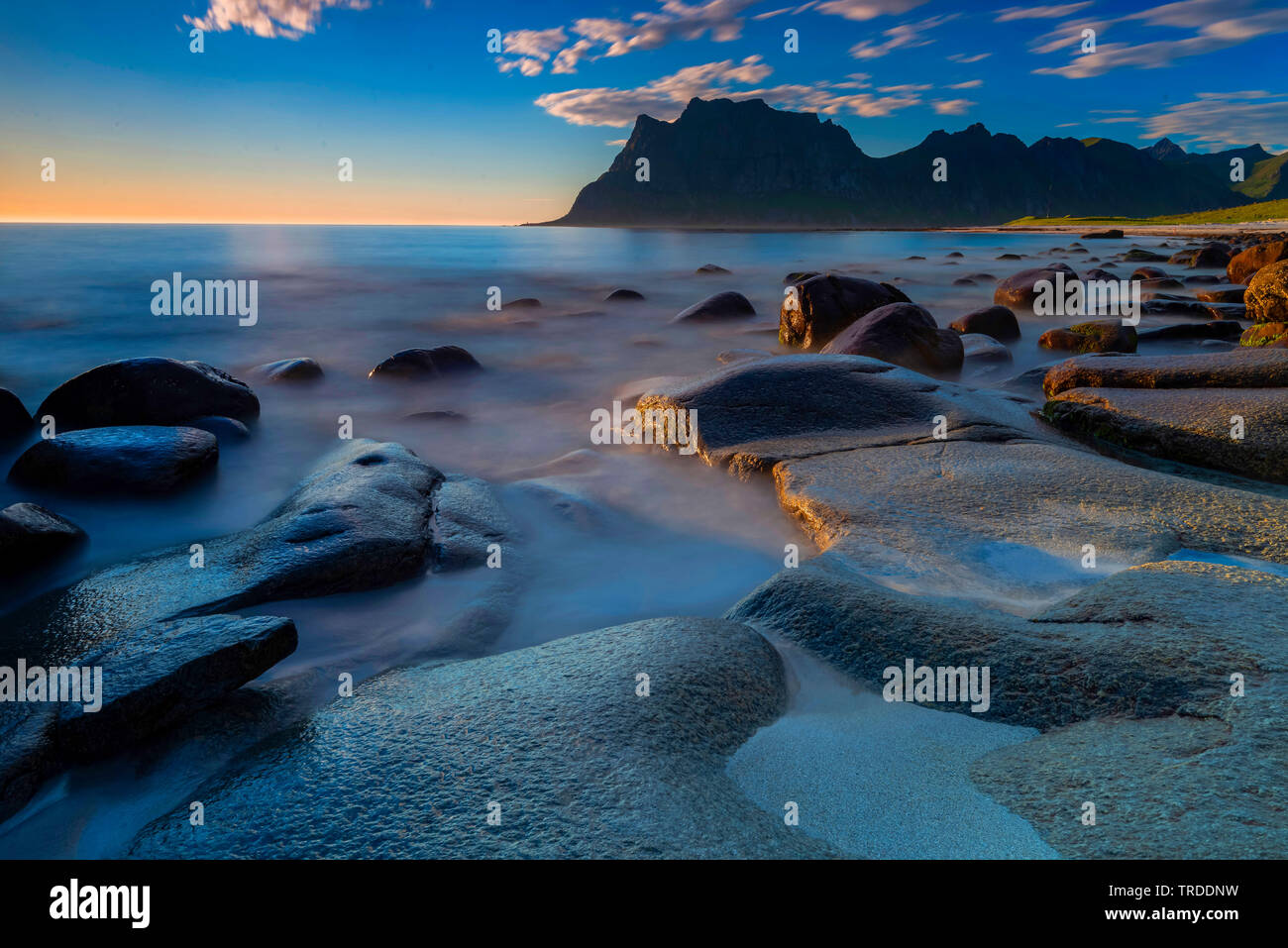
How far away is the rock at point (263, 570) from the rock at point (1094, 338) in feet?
32.0

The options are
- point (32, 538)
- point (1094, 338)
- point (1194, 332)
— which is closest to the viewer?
point (32, 538)

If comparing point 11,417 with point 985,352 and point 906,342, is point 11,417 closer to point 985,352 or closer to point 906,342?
point 906,342

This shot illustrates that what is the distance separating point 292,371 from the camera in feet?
30.8

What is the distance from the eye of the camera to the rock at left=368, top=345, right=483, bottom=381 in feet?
31.0

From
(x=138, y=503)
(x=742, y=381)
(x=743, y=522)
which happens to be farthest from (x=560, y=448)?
(x=138, y=503)

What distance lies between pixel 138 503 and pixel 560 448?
128 inches

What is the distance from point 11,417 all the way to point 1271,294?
532 inches

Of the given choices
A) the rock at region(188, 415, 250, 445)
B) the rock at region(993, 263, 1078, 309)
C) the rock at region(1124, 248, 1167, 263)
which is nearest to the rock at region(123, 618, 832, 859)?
the rock at region(188, 415, 250, 445)

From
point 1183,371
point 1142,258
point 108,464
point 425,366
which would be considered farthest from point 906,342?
point 1142,258

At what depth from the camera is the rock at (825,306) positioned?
1073 centimetres

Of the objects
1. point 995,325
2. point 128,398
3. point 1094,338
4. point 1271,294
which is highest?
point 995,325

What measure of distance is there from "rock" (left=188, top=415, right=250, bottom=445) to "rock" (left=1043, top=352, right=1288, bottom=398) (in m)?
7.77
